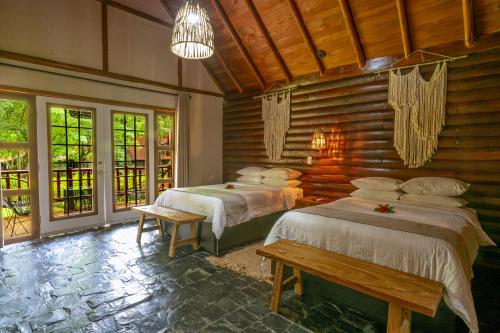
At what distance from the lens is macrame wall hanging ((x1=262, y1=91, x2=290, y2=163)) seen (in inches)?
211

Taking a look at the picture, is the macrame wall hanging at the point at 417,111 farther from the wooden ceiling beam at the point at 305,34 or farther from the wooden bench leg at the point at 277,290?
the wooden bench leg at the point at 277,290

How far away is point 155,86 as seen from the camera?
5402 millimetres

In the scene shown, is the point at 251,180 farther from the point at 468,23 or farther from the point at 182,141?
the point at 468,23

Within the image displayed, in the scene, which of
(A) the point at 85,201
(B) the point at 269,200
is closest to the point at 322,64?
(B) the point at 269,200

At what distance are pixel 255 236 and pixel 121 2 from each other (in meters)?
4.67

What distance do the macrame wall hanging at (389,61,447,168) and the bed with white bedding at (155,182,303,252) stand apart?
1895mm

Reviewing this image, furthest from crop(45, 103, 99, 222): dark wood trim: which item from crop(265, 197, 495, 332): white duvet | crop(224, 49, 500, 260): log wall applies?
crop(265, 197, 495, 332): white duvet

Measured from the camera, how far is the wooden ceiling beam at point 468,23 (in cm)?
296

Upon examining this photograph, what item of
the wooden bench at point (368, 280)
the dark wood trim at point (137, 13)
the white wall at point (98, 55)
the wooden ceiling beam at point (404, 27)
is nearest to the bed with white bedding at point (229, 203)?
the wooden bench at point (368, 280)

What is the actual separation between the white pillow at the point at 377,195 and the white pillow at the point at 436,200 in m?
0.09

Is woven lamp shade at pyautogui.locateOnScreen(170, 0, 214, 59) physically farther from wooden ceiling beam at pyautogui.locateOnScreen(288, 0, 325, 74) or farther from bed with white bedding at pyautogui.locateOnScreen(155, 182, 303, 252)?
bed with white bedding at pyautogui.locateOnScreen(155, 182, 303, 252)

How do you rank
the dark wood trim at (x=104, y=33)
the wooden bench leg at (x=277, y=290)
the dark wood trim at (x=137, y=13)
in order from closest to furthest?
the wooden bench leg at (x=277, y=290)
the dark wood trim at (x=104, y=33)
the dark wood trim at (x=137, y=13)

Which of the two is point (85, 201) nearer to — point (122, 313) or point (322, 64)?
point (122, 313)

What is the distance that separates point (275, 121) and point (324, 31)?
1889 mm
